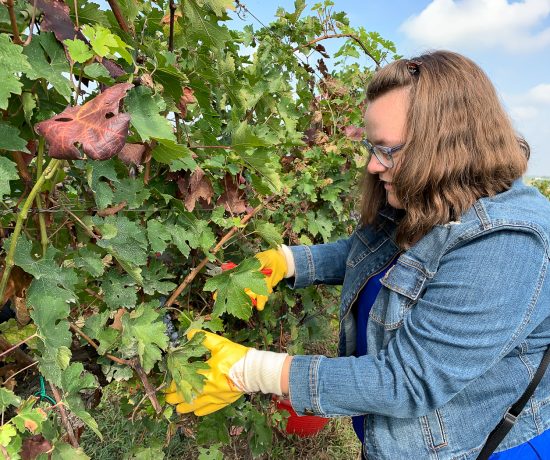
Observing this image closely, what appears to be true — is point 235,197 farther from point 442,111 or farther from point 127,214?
point 442,111

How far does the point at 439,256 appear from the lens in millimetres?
1555

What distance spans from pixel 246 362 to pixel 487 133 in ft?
3.56

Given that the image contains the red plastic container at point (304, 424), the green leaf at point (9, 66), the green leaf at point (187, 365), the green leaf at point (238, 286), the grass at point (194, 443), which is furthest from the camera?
the red plastic container at point (304, 424)

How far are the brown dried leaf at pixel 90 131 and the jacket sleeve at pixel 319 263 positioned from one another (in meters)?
1.55

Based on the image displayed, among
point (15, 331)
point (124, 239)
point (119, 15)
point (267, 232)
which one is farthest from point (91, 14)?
point (267, 232)

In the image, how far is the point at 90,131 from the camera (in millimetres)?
848

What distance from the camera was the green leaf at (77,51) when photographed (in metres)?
0.88

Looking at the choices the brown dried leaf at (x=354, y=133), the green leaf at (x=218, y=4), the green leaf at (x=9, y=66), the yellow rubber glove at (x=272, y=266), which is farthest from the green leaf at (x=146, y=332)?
the brown dried leaf at (x=354, y=133)

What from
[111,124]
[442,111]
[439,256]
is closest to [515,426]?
[439,256]

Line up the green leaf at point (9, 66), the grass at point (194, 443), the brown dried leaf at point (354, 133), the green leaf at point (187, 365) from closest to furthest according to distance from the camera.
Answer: the green leaf at point (9, 66)
the green leaf at point (187, 365)
the brown dried leaf at point (354, 133)
the grass at point (194, 443)

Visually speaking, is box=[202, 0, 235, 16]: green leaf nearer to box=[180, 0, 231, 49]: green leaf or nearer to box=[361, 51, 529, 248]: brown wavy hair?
box=[180, 0, 231, 49]: green leaf

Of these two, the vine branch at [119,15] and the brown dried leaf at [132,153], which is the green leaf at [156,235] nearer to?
the brown dried leaf at [132,153]

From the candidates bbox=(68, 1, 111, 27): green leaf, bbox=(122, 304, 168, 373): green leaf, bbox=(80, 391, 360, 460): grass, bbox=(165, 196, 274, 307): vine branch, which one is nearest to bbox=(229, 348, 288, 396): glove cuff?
bbox=(165, 196, 274, 307): vine branch

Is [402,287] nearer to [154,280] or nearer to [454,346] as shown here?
[454,346]
